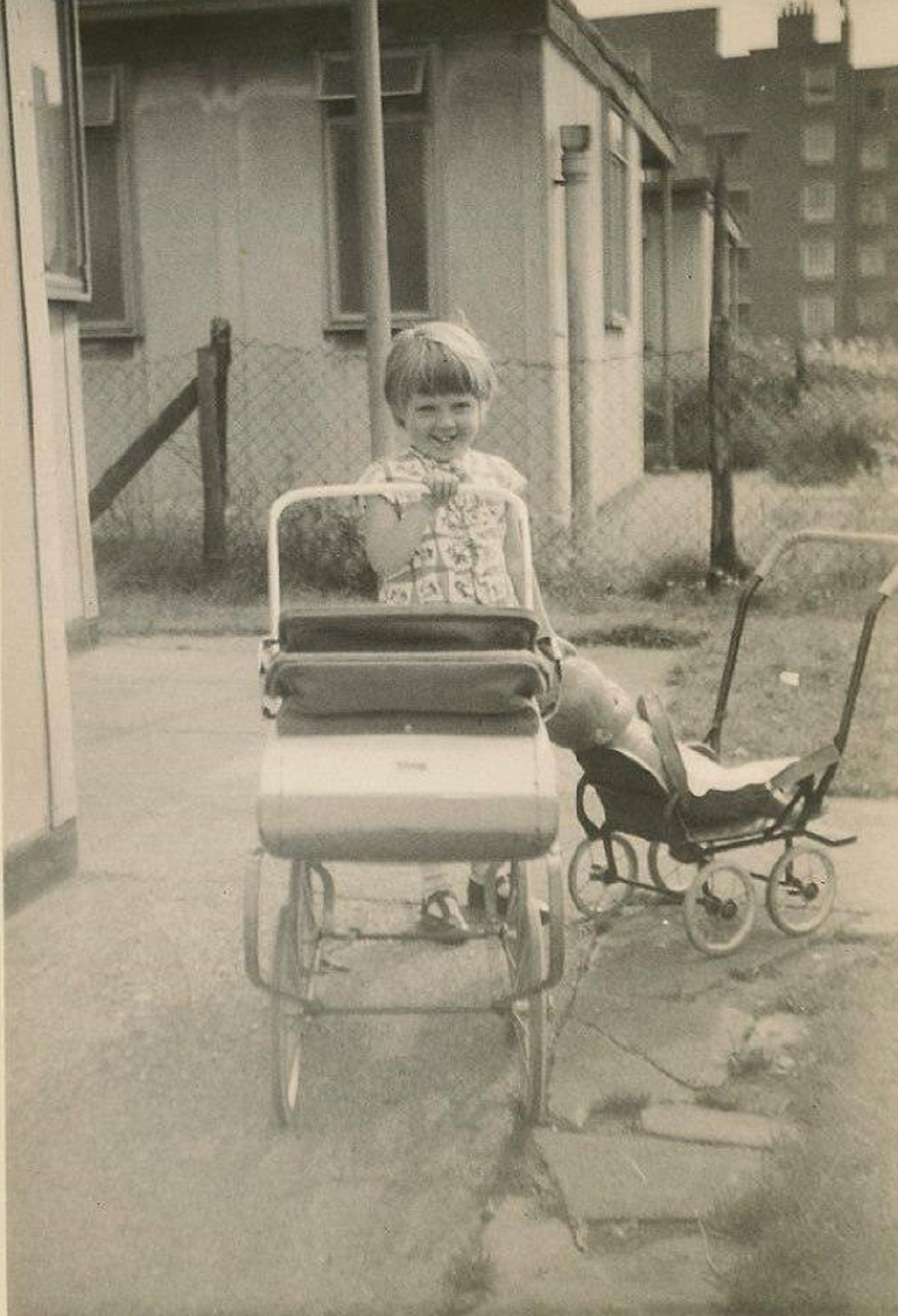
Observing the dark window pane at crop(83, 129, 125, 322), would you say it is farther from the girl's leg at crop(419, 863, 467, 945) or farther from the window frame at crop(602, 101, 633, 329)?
the girl's leg at crop(419, 863, 467, 945)

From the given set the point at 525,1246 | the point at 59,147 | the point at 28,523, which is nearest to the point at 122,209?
the point at 59,147

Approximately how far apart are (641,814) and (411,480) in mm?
813

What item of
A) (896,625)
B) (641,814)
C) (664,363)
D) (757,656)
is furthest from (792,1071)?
(664,363)

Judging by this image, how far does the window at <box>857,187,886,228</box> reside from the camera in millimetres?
2359

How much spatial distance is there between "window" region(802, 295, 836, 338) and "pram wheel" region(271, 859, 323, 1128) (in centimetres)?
129

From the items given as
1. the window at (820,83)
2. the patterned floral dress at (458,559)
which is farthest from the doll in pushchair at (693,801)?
the window at (820,83)

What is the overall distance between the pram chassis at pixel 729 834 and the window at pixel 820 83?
75 cm

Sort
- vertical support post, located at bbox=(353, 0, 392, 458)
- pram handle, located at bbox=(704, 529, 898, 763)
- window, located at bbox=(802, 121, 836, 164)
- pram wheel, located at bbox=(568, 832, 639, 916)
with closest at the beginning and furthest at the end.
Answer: window, located at bbox=(802, 121, 836, 164) < pram handle, located at bbox=(704, 529, 898, 763) < vertical support post, located at bbox=(353, 0, 392, 458) < pram wheel, located at bbox=(568, 832, 639, 916)

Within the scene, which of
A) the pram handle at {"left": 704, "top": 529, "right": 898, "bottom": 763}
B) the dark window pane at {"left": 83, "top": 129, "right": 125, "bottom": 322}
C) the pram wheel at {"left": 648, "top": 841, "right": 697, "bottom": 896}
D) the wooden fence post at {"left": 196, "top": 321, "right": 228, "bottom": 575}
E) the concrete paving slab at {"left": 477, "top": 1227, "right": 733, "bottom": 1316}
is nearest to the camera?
the concrete paving slab at {"left": 477, "top": 1227, "right": 733, "bottom": 1316}

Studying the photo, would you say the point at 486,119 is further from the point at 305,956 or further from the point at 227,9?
the point at 305,956

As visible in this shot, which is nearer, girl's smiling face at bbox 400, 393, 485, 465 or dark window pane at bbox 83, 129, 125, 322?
girl's smiling face at bbox 400, 393, 485, 465

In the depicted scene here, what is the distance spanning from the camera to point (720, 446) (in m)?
5.39

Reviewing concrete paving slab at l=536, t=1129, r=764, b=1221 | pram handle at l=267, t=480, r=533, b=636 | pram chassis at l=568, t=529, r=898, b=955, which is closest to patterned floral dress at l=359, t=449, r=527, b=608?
pram handle at l=267, t=480, r=533, b=636

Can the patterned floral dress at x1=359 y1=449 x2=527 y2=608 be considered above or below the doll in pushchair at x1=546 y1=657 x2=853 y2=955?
above
